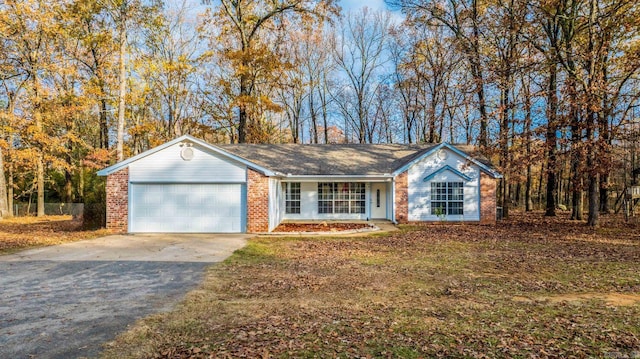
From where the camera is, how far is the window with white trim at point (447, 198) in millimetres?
18406

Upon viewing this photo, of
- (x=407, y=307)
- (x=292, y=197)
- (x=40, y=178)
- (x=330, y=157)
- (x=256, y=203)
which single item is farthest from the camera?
(x=40, y=178)

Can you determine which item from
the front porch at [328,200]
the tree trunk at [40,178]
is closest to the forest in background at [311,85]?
the tree trunk at [40,178]

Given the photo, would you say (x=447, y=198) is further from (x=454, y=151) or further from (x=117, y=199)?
(x=117, y=199)

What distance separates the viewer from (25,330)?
15.8 feet

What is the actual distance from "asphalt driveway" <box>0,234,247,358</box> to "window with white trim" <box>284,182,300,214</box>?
7.82 metres

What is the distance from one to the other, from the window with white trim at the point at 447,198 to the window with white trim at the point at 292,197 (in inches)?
268

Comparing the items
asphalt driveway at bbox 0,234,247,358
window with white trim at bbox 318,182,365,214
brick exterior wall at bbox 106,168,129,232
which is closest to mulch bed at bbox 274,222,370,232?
window with white trim at bbox 318,182,365,214

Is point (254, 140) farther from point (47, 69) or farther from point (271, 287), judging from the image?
point (271, 287)

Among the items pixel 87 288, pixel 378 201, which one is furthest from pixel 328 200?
pixel 87 288

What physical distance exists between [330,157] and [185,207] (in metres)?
8.75

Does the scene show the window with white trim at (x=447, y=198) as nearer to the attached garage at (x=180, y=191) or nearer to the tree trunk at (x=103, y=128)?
the attached garage at (x=180, y=191)

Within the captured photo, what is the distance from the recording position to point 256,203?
1488 cm

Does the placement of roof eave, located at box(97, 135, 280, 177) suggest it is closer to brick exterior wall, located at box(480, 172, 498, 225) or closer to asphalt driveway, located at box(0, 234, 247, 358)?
asphalt driveway, located at box(0, 234, 247, 358)

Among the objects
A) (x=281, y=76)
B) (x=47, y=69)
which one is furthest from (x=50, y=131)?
(x=281, y=76)
